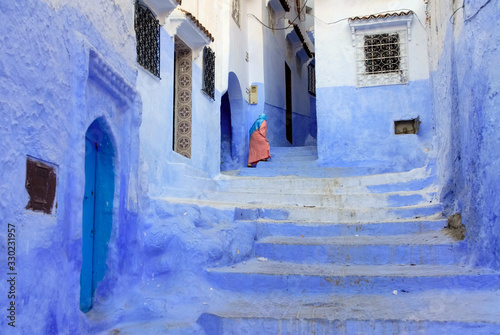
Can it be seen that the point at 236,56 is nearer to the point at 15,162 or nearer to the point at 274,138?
the point at 274,138

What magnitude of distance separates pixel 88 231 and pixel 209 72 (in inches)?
244

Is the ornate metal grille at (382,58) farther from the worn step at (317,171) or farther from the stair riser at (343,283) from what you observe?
the stair riser at (343,283)

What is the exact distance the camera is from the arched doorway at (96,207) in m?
4.69

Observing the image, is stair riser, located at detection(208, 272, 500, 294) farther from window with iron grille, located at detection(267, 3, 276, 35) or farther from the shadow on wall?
window with iron grille, located at detection(267, 3, 276, 35)

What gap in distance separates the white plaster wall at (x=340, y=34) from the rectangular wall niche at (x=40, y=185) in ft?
31.1

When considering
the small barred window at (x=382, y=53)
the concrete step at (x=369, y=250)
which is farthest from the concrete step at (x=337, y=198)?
the small barred window at (x=382, y=53)

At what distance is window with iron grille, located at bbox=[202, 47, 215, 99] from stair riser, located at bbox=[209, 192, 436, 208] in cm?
255

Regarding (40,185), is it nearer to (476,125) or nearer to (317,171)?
(476,125)

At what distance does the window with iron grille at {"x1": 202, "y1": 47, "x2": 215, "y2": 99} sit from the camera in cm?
1006

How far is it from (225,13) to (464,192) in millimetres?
7764

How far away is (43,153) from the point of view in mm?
3348

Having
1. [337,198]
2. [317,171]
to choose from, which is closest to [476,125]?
[337,198]

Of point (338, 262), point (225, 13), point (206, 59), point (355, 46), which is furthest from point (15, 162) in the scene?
point (355, 46)

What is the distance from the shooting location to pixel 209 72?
408 inches
